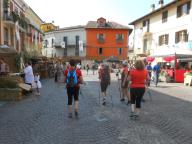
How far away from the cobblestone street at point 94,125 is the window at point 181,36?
59.8ft

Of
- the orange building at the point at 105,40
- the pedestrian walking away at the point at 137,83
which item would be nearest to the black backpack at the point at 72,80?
the pedestrian walking away at the point at 137,83

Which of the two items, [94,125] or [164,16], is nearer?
[94,125]

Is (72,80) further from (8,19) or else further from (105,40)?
(105,40)

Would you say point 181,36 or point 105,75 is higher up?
point 181,36

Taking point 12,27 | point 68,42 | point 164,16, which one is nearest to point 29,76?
point 12,27

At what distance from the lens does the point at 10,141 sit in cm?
569

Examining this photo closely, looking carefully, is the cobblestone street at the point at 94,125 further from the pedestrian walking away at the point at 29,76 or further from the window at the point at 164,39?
the window at the point at 164,39

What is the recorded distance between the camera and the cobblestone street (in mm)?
5840

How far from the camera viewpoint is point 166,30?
3080 centimetres

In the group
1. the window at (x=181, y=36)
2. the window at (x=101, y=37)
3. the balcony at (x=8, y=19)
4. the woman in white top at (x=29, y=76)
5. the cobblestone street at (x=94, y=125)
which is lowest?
the cobblestone street at (x=94, y=125)

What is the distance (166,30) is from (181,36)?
3271 millimetres

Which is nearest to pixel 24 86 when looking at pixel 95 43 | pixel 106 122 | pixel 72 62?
pixel 72 62

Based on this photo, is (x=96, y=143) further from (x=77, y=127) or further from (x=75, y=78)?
(x=75, y=78)

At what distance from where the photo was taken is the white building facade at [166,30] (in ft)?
87.5
